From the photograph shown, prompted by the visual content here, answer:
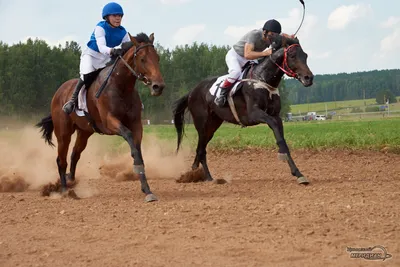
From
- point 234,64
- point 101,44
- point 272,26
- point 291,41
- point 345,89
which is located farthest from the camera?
point 345,89

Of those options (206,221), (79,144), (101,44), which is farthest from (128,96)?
(206,221)

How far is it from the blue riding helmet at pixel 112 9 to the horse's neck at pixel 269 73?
2.99m

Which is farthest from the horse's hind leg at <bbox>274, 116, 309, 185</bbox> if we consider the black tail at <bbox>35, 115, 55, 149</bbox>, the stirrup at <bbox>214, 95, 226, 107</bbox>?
the black tail at <bbox>35, 115, 55, 149</bbox>

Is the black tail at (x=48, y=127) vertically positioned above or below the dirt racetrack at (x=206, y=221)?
above

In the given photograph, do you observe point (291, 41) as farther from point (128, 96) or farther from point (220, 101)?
point (128, 96)

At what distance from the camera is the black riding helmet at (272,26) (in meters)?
12.2

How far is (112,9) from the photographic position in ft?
35.2

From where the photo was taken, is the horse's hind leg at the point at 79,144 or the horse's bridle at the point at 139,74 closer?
the horse's bridle at the point at 139,74

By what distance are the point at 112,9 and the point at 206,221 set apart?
463 cm

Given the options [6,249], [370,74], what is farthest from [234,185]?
[370,74]

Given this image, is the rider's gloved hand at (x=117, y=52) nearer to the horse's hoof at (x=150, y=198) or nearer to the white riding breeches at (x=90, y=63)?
the white riding breeches at (x=90, y=63)

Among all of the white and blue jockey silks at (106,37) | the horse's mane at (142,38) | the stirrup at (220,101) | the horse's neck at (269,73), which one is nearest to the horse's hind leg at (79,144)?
the white and blue jockey silks at (106,37)

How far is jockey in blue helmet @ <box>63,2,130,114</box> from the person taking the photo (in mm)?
10734

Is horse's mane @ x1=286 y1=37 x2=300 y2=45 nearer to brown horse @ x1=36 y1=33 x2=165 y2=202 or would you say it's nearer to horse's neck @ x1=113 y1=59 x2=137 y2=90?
brown horse @ x1=36 y1=33 x2=165 y2=202
